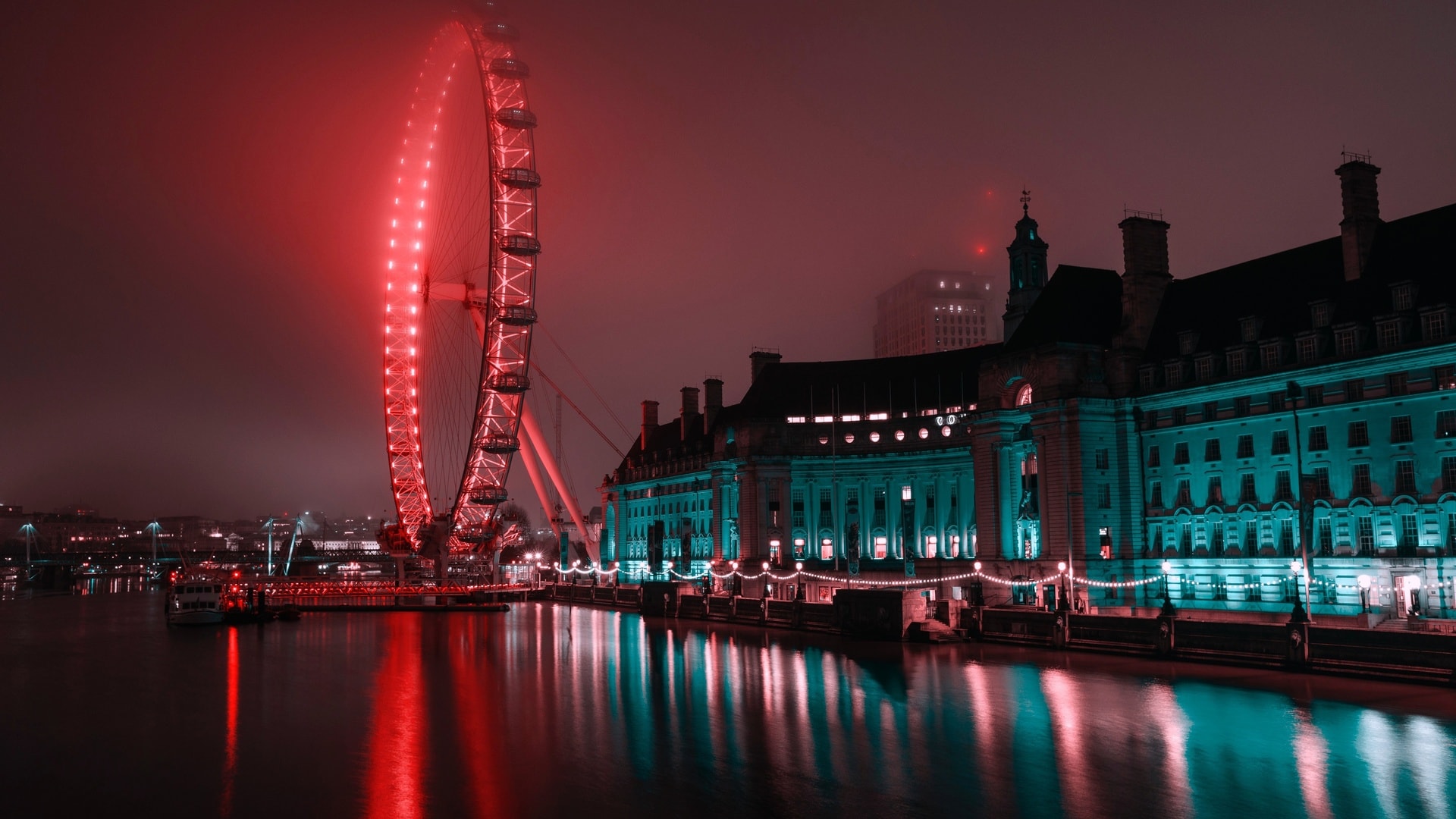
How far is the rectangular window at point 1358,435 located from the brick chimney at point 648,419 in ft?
349

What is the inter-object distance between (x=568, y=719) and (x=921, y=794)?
14.4 metres

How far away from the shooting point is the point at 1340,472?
67062mm

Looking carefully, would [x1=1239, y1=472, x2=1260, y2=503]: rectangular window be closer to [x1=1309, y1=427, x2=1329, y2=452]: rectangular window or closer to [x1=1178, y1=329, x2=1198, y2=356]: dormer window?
[x1=1309, y1=427, x2=1329, y2=452]: rectangular window

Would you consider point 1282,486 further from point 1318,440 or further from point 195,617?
point 195,617

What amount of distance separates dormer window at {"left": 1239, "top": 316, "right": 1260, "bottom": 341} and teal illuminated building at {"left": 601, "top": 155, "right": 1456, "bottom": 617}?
0.35ft

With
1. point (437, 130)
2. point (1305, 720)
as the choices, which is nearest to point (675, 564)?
point (437, 130)

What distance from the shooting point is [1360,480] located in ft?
217

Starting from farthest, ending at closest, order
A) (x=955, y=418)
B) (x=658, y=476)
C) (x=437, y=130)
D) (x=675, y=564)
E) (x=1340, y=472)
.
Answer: (x=658, y=476)
(x=675, y=564)
(x=955, y=418)
(x=437, y=130)
(x=1340, y=472)

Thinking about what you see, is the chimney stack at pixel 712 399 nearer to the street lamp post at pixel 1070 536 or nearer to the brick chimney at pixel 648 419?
the brick chimney at pixel 648 419

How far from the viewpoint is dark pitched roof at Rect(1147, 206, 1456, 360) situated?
66125 millimetres

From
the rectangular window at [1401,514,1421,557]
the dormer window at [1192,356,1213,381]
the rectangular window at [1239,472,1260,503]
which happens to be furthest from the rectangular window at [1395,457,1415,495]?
the dormer window at [1192,356,1213,381]

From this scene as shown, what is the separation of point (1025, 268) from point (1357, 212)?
5399 cm

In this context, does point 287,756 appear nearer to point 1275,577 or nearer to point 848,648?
point 848,648

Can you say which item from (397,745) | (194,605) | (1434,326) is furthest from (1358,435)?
(194,605)
